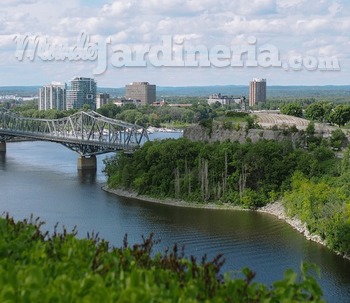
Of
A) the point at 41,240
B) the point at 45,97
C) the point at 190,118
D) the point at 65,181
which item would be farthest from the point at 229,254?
the point at 45,97

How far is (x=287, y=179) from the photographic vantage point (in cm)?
2817

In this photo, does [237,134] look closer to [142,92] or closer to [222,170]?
[222,170]

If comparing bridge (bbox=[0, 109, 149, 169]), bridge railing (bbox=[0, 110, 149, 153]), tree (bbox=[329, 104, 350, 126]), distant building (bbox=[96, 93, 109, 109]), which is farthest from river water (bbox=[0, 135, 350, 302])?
distant building (bbox=[96, 93, 109, 109])

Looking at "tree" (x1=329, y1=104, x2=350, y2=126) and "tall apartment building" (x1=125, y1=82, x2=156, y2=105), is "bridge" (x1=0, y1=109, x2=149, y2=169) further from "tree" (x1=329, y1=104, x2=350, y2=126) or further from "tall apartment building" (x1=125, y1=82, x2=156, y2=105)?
"tall apartment building" (x1=125, y1=82, x2=156, y2=105)

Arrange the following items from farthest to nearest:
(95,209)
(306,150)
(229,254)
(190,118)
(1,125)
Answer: (190,118) → (1,125) → (306,150) → (95,209) → (229,254)

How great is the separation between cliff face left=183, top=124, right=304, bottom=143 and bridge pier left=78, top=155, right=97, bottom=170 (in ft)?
21.3

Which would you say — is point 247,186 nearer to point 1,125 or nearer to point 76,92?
point 1,125

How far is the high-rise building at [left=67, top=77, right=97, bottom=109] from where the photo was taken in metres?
106

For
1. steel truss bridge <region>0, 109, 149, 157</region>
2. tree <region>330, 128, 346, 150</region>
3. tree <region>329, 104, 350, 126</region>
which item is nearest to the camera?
tree <region>330, 128, 346, 150</region>

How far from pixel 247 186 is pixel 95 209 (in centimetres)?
611

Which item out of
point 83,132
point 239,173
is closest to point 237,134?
point 239,173

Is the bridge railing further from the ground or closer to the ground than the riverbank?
further from the ground

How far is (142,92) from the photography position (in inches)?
5162

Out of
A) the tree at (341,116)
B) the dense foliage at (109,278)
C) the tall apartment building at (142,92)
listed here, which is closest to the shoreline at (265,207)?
the dense foliage at (109,278)
